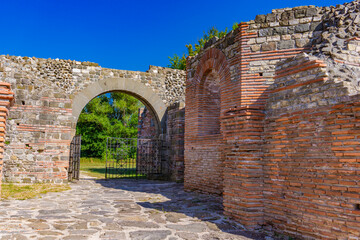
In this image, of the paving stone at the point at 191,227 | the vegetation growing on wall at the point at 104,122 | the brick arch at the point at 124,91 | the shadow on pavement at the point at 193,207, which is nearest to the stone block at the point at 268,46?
the shadow on pavement at the point at 193,207

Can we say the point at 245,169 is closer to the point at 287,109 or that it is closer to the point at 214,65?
the point at 287,109

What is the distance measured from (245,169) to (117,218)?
2.41 metres

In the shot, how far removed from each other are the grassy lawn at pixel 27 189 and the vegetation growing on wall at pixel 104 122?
47.3 ft

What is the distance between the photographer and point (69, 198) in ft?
24.3

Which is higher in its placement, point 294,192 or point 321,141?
point 321,141

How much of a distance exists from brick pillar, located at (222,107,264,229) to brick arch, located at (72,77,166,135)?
813 cm

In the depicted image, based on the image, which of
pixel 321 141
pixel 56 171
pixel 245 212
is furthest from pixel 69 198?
pixel 321 141

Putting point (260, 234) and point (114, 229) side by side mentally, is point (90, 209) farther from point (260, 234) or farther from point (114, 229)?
point (260, 234)

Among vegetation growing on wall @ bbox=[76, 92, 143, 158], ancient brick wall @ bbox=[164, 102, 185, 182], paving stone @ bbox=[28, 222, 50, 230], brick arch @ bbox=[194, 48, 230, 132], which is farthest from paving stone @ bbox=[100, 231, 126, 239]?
vegetation growing on wall @ bbox=[76, 92, 143, 158]

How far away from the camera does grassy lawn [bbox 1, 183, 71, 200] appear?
739cm

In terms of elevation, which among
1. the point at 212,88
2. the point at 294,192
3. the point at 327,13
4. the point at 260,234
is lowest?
the point at 260,234

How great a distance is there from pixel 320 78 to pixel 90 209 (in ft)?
15.9

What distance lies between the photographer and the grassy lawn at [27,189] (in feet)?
24.2

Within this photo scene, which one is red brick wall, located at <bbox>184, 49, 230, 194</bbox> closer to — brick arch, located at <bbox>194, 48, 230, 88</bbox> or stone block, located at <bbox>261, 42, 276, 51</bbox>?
brick arch, located at <bbox>194, 48, 230, 88</bbox>
